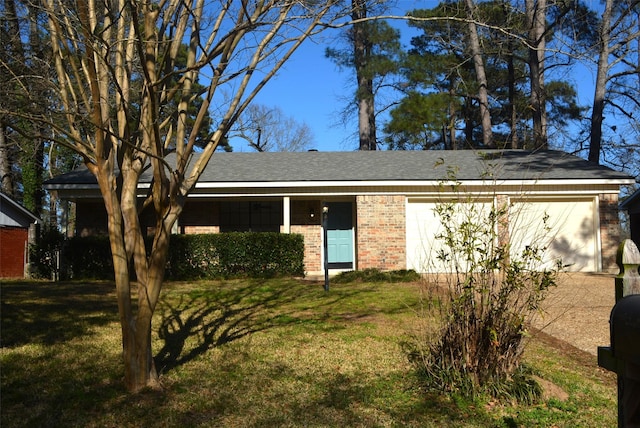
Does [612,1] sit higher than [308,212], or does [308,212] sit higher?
[612,1]

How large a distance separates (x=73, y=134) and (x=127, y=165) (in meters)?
0.57

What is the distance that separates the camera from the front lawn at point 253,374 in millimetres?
4633

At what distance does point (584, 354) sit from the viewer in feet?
22.5

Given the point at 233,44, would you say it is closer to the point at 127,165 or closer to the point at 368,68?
the point at 127,165

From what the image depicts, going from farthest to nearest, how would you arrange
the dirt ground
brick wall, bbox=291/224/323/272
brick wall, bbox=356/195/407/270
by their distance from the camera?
brick wall, bbox=291/224/323/272 → brick wall, bbox=356/195/407/270 → the dirt ground

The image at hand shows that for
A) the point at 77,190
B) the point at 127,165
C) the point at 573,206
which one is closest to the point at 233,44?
the point at 127,165

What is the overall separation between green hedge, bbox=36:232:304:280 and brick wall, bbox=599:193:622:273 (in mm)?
8487

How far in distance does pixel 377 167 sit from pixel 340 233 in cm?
231

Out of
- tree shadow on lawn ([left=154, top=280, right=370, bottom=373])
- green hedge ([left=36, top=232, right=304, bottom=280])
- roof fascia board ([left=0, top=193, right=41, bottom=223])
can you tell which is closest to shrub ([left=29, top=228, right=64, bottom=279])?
green hedge ([left=36, top=232, right=304, bottom=280])

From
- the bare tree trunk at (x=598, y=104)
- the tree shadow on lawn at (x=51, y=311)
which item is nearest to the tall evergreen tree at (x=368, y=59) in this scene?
the bare tree trunk at (x=598, y=104)

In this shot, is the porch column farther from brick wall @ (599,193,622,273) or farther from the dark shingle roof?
brick wall @ (599,193,622,273)

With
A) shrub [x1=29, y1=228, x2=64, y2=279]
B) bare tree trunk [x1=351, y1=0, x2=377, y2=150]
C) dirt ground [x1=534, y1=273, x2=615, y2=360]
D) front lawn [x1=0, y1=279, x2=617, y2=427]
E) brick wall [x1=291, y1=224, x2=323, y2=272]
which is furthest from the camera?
bare tree trunk [x1=351, y1=0, x2=377, y2=150]

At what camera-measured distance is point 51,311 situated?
849cm

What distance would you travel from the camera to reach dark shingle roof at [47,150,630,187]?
1527 centimetres
